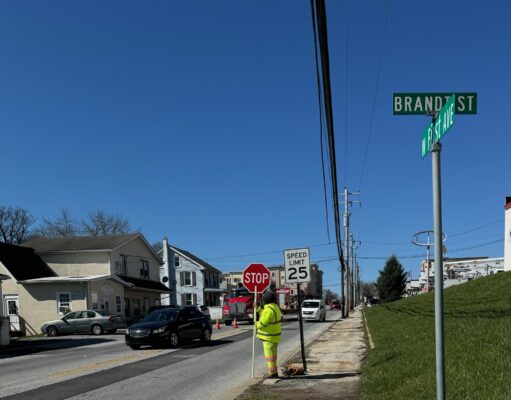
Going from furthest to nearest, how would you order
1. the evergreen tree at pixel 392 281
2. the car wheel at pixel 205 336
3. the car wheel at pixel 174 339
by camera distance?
1. the evergreen tree at pixel 392 281
2. the car wheel at pixel 205 336
3. the car wheel at pixel 174 339

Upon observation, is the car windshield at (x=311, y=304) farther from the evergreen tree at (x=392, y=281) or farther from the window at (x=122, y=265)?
the evergreen tree at (x=392, y=281)

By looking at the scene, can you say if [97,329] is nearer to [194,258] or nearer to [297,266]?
[297,266]

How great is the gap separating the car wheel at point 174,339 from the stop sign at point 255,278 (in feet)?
24.0

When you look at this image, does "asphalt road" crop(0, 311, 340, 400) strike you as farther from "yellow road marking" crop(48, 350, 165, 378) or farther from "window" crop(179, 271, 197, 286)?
"window" crop(179, 271, 197, 286)

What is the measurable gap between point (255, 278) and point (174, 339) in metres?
7.69

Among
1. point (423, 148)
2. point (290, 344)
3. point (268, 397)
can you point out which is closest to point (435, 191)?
point (423, 148)

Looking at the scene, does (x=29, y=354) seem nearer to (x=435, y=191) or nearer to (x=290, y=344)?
(x=290, y=344)

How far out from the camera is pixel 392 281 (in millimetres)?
77062

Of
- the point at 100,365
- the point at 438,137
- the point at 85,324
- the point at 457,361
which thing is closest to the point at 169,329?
the point at 100,365

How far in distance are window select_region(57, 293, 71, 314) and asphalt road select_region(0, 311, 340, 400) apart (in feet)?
55.9

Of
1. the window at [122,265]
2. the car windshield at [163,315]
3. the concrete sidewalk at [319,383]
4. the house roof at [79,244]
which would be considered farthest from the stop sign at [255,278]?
the window at [122,265]

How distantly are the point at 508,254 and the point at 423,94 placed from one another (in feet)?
76.3

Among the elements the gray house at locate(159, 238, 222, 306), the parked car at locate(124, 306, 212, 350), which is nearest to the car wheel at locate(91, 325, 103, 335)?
the parked car at locate(124, 306, 212, 350)

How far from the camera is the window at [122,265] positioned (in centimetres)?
4238
